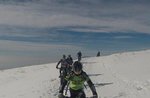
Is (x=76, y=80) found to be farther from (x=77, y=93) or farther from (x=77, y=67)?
(x=77, y=67)

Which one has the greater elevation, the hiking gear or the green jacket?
the hiking gear

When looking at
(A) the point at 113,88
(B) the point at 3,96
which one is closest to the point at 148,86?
(A) the point at 113,88

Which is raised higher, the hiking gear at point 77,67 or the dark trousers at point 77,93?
the hiking gear at point 77,67

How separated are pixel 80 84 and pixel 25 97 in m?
13.3

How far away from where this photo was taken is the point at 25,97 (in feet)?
73.3

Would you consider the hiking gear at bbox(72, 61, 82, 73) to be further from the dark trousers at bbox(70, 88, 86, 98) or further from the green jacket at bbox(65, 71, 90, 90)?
the dark trousers at bbox(70, 88, 86, 98)

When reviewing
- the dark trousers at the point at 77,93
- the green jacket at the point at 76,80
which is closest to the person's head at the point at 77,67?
Answer: the green jacket at the point at 76,80

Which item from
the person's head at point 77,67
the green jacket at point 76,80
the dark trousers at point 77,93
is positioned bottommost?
the dark trousers at point 77,93

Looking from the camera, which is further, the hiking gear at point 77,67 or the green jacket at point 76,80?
the green jacket at point 76,80

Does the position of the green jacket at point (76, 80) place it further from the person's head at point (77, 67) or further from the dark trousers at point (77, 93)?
the person's head at point (77, 67)

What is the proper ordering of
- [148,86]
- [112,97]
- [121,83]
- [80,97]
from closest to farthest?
[80,97], [112,97], [148,86], [121,83]

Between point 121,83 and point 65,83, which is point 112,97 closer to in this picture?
point 121,83

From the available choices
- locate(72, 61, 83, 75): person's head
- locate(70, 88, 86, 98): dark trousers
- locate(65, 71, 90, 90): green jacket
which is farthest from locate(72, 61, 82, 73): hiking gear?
locate(70, 88, 86, 98): dark trousers

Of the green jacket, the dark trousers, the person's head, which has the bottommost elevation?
the dark trousers
